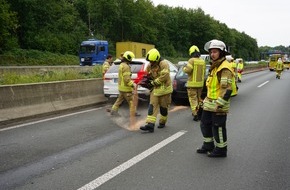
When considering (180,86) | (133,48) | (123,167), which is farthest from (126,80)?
(133,48)

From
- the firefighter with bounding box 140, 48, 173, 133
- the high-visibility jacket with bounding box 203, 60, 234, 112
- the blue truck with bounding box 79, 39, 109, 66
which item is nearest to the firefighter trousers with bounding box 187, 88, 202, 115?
the firefighter with bounding box 140, 48, 173, 133

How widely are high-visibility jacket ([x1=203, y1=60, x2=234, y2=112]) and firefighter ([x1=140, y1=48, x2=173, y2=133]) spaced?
7.07 ft

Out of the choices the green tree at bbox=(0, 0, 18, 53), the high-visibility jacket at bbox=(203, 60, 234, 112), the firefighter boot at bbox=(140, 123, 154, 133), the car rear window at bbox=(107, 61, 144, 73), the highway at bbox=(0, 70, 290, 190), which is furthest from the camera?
the green tree at bbox=(0, 0, 18, 53)

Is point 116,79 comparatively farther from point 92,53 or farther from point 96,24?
point 96,24

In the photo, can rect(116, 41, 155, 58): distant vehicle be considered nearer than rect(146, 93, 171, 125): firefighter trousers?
No

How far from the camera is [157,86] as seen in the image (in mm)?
8422

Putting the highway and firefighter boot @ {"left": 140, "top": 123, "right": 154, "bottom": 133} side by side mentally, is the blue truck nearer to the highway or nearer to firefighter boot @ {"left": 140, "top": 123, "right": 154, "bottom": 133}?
the highway

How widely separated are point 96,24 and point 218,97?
183ft

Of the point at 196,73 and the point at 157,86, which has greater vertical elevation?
the point at 196,73

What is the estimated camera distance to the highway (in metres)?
4.97

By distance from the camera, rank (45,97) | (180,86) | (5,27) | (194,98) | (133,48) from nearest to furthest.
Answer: (194,98) → (45,97) → (180,86) → (5,27) → (133,48)

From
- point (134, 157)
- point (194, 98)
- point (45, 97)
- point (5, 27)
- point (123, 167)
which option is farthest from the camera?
point (5, 27)

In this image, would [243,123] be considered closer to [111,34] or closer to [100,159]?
[100,159]

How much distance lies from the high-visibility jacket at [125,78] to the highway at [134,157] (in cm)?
89
